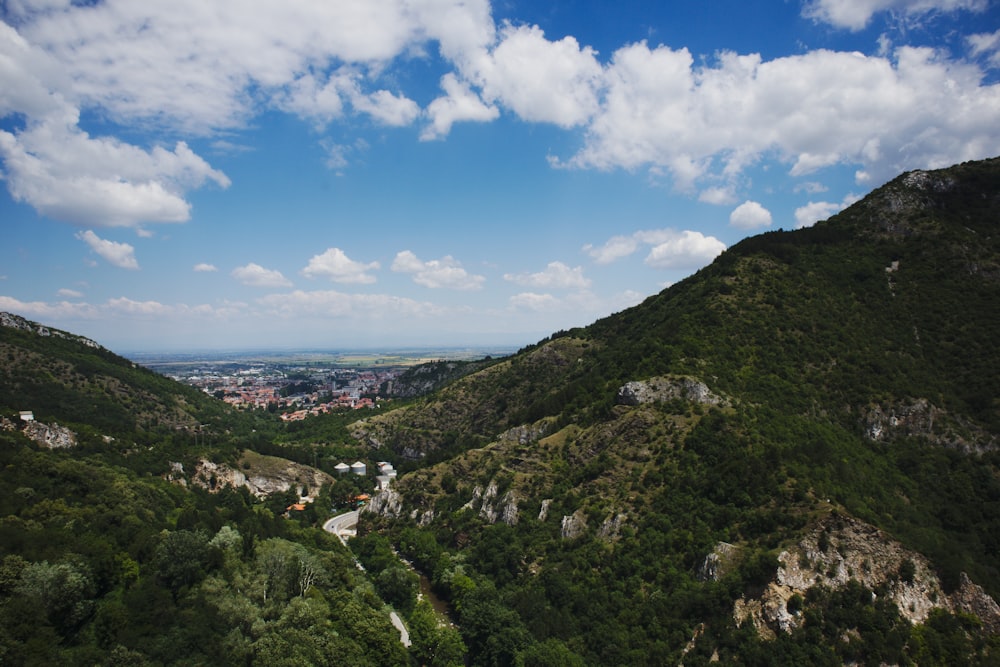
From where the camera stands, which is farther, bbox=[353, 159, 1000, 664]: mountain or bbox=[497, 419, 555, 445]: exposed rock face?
bbox=[497, 419, 555, 445]: exposed rock face

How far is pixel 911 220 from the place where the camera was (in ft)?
327

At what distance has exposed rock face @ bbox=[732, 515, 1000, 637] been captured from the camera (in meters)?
44.5

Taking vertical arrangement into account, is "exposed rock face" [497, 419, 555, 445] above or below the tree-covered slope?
below

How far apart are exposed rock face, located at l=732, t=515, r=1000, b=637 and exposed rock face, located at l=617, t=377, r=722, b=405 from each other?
86.8 feet

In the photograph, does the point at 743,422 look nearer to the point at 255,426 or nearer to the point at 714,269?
the point at 714,269

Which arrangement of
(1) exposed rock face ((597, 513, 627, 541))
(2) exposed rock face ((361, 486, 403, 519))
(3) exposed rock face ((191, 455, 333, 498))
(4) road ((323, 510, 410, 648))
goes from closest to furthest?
(1) exposed rock face ((597, 513, 627, 541)) → (2) exposed rock face ((361, 486, 403, 519)) → (4) road ((323, 510, 410, 648)) → (3) exposed rock face ((191, 455, 333, 498))

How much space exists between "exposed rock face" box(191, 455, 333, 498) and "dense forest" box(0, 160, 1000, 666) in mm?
1173

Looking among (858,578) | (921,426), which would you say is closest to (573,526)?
(858,578)

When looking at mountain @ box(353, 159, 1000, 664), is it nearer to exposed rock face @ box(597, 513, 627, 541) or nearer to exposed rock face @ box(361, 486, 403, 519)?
exposed rock face @ box(597, 513, 627, 541)

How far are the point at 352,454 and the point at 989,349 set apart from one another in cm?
13268

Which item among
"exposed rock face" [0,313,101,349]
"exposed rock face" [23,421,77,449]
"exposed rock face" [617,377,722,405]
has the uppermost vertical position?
"exposed rock face" [0,313,101,349]

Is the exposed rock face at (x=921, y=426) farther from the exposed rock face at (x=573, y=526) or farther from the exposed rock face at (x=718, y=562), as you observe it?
the exposed rock face at (x=573, y=526)

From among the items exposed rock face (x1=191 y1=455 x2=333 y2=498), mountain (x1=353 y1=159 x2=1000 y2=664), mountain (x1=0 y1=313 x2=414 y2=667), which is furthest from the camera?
exposed rock face (x1=191 y1=455 x2=333 y2=498)

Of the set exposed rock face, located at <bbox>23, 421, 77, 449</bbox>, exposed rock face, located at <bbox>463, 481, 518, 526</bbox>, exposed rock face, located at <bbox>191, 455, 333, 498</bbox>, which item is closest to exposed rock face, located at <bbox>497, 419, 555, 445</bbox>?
exposed rock face, located at <bbox>463, 481, 518, 526</bbox>
